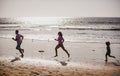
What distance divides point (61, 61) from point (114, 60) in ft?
7.42

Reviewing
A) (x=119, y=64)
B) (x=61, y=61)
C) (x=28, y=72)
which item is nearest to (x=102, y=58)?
(x=119, y=64)

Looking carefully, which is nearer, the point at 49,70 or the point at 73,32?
the point at 49,70

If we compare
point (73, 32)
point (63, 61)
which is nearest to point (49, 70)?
point (63, 61)

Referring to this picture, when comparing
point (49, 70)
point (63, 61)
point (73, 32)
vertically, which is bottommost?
point (49, 70)

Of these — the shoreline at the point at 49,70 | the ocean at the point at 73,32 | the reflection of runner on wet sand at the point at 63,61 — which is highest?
the ocean at the point at 73,32

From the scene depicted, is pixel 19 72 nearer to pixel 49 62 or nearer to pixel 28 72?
pixel 28 72

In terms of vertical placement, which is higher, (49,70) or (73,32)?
(73,32)

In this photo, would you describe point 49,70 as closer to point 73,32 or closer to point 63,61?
point 63,61

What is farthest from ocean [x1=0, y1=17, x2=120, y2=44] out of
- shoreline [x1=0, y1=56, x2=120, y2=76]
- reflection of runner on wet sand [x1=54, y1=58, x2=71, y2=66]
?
shoreline [x1=0, y1=56, x2=120, y2=76]

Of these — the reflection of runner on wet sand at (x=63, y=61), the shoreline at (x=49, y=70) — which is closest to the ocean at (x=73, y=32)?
the reflection of runner on wet sand at (x=63, y=61)

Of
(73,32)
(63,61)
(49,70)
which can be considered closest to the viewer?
(49,70)

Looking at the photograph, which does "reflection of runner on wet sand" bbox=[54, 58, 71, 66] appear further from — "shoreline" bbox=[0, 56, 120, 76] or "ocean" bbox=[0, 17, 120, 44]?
"ocean" bbox=[0, 17, 120, 44]

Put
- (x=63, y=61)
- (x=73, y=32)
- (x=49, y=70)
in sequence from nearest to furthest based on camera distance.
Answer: (x=49, y=70) → (x=63, y=61) → (x=73, y=32)

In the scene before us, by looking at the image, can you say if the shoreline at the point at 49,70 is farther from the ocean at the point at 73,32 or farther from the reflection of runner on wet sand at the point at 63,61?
the ocean at the point at 73,32
